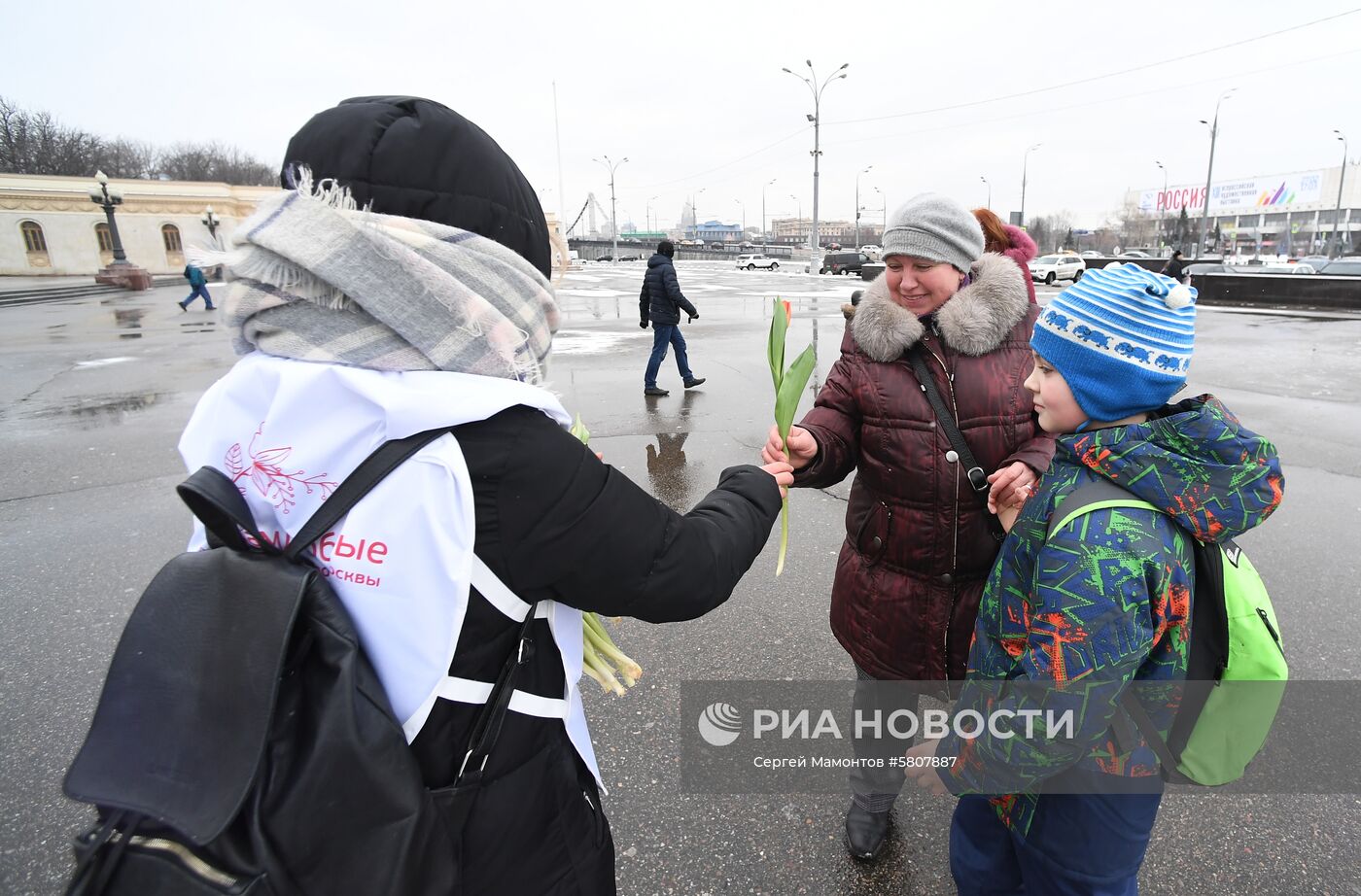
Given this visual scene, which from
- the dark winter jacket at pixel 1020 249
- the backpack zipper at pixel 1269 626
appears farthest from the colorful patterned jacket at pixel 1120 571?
the dark winter jacket at pixel 1020 249

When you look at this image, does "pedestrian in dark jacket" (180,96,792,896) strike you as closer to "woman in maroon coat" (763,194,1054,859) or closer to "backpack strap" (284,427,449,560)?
"backpack strap" (284,427,449,560)

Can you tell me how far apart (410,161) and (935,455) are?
151 centimetres

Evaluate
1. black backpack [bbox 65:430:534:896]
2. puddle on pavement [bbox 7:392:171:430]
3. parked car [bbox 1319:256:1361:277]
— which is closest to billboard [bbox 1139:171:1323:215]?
parked car [bbox 1319:256:1361:277]

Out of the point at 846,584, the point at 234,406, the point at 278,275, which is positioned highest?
the point at 278,275

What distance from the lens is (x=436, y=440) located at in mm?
974

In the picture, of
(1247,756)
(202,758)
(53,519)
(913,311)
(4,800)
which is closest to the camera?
(202,758)

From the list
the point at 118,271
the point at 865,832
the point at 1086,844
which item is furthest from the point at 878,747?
the point at 118,271

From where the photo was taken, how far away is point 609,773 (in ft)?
8.55

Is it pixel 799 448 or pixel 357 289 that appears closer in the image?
pixel 357 289

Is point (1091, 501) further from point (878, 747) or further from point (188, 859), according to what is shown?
point (188, 859)

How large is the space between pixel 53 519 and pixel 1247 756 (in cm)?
660

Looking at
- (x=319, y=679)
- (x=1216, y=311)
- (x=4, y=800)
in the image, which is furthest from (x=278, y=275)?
(x=1216, y=311)

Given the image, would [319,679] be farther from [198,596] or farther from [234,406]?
[234,406]

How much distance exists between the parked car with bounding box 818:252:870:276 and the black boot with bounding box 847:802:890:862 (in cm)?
3774
